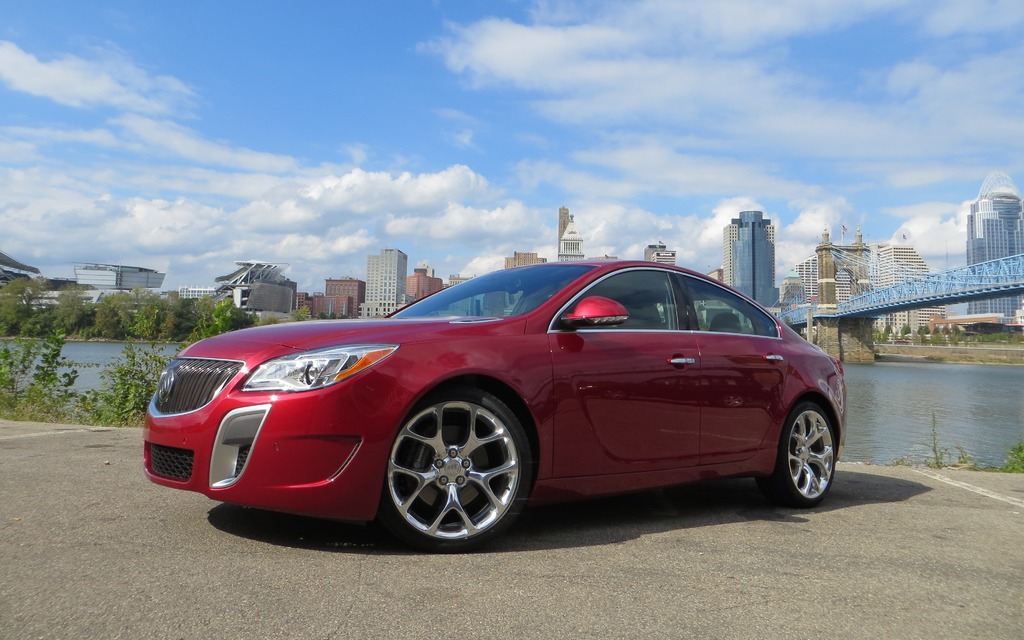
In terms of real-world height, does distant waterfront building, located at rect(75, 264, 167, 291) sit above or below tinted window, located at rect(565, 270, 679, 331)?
above

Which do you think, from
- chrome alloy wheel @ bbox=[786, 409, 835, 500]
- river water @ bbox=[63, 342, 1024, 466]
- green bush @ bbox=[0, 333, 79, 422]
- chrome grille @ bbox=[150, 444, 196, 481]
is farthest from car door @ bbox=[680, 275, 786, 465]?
green bush @ bbox=[0, 333, 79, 422]

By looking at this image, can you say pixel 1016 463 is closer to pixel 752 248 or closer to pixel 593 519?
pixel 593 519

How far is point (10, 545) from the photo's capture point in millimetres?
2969

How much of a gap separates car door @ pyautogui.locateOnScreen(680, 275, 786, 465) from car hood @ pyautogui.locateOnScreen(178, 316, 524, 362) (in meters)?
1.28

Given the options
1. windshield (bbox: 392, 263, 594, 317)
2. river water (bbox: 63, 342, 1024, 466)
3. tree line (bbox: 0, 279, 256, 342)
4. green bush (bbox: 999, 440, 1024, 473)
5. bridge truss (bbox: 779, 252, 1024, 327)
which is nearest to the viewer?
windshield (bbox: 392, 263, 594, 317)

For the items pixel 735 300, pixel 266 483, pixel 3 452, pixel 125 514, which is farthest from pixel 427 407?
pixel 3 452

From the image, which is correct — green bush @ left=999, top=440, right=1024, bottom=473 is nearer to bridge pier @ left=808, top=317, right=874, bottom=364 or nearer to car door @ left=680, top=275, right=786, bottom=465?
car door @ left=680, top=275, right=786, bottom=465

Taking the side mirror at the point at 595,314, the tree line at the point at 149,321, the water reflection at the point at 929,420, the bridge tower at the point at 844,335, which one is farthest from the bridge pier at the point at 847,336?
the side mirror at the point at 595,314

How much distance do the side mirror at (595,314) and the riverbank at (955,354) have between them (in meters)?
85.1

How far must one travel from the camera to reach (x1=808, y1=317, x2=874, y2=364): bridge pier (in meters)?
76.5

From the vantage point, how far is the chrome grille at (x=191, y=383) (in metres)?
3.03

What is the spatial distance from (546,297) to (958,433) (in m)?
20.9

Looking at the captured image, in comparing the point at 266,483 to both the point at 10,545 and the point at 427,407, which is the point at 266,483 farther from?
the point at 10,545

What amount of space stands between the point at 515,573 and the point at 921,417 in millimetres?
25325
